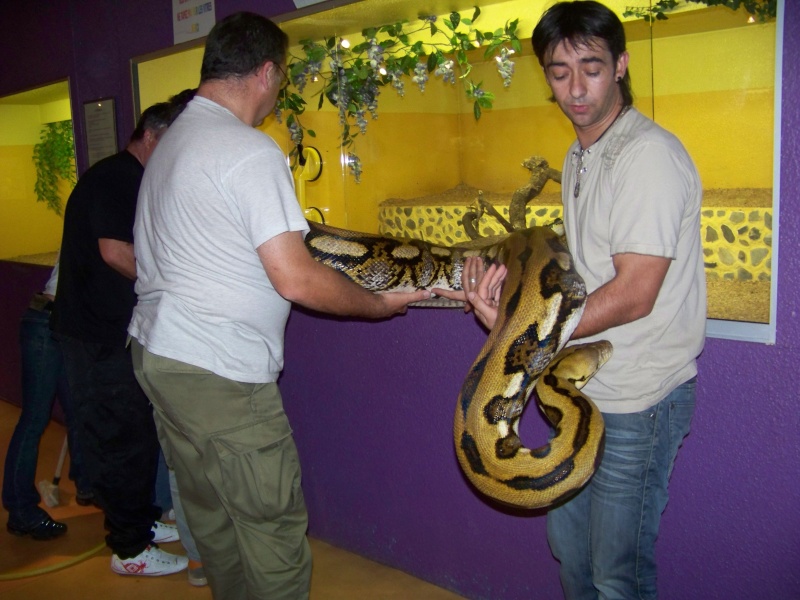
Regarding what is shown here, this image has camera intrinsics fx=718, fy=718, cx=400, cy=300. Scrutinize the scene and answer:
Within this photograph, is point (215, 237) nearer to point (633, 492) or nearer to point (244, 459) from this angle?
point (244, 459)

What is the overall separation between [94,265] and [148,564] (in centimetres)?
176

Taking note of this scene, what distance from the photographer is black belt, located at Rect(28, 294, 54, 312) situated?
4.59 meters

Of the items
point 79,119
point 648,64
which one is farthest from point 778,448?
point 79,119

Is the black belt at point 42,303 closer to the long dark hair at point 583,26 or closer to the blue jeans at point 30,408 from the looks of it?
the blue jeans at point 30,408

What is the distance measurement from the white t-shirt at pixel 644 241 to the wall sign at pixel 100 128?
4396 millimetres

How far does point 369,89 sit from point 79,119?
3.23 meters

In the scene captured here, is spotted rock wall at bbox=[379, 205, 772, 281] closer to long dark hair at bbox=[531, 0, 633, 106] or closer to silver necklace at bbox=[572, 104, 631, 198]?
silver necklace at bbox=[572, 104, 631, 198]

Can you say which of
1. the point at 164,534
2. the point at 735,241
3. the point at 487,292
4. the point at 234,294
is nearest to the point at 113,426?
the point at 164,534

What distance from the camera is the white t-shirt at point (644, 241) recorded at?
6.79ft

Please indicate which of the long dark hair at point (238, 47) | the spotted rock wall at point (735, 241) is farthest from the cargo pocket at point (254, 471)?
the spotted rock wall at point (735, 241)

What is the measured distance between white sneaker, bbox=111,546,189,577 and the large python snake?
8.47ft

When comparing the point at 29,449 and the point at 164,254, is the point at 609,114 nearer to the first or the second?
the point at 164,254

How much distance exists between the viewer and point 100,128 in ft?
19.0

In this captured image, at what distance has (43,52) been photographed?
20.8ft
